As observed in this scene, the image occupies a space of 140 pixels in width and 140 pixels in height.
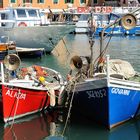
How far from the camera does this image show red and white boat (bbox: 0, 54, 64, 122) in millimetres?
15188

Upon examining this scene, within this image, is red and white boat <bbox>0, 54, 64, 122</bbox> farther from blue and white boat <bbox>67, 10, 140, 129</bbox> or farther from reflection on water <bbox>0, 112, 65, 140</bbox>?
blue and white boat <bbox>67, 10, 140, 129</bbox>

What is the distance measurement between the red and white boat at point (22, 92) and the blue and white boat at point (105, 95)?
785 millimetres

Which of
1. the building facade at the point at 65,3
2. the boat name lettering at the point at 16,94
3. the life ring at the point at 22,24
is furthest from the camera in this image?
the building facade at the point at 65,3

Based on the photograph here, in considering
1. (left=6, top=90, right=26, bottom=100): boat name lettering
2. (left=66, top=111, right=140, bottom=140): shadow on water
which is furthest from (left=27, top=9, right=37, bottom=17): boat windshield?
(left=66, top=111, right=140, bottom=140): shadow on water

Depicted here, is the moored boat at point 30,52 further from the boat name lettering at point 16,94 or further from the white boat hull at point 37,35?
the boat name lettering at point 16,94

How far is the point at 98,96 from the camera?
14.6 metres

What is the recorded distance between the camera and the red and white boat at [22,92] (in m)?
15.2

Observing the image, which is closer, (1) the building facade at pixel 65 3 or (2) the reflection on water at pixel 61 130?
(2) the reflection on water at pixel 61 130

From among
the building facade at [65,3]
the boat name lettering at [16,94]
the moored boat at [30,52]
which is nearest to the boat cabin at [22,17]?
the moored boat at [30,52]

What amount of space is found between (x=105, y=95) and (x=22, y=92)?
3.00 m

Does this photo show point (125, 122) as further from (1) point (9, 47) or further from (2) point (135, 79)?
(1) point (9, 47)

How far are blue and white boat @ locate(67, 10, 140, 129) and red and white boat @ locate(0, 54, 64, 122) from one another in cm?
79

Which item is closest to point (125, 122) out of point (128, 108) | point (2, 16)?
point (128, 108)

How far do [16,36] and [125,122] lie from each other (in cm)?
2295
